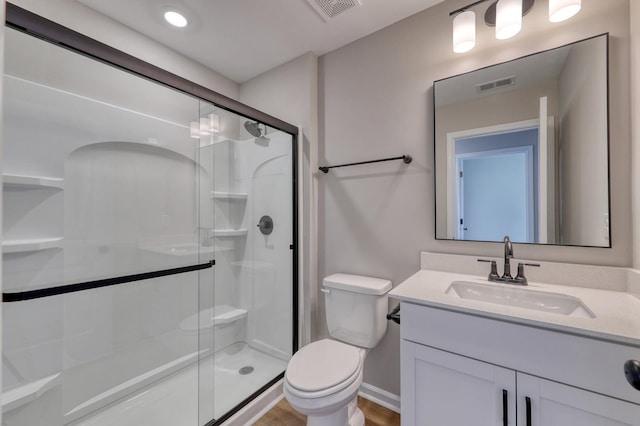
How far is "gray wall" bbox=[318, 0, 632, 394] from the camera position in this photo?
46.0 inches

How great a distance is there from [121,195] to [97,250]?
14.2 inches

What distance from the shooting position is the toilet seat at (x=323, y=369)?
121 centimetres

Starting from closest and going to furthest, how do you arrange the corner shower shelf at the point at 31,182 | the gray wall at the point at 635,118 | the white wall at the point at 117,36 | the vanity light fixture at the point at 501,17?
the gray wall at the point at 635,118
the vanity light fixture at the point at 501,17
the corner shower shelf at the point at 31,182
the white wall at the point at 117,36

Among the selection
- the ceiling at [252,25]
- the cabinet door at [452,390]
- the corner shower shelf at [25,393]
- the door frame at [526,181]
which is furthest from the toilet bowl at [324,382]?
the ceiling at [252,25]

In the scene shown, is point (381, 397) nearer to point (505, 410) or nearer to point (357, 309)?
point (357, 309)

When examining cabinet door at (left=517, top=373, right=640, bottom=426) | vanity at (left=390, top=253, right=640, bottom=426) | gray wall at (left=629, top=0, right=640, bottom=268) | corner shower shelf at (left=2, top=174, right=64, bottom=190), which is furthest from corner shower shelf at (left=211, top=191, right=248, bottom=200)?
gray wall at (left=629, top=0, right=640, bottom=268)

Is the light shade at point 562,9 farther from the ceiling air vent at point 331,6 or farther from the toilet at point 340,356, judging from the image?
the toilet at point 340,356

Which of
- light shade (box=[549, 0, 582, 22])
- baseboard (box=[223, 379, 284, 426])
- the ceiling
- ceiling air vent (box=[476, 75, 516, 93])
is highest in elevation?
the ceiling

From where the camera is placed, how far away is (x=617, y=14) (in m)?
1.17

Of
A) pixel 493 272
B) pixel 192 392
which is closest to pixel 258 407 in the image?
pixel 192 392

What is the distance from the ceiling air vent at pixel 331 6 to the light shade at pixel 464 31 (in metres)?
0.56

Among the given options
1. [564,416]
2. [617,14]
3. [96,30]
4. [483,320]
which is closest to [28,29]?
[96,30]

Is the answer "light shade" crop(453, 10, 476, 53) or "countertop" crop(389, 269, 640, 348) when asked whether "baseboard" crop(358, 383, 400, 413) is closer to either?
"countertop" crop(389, 269, 640, 348)

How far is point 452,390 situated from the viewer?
105cm
